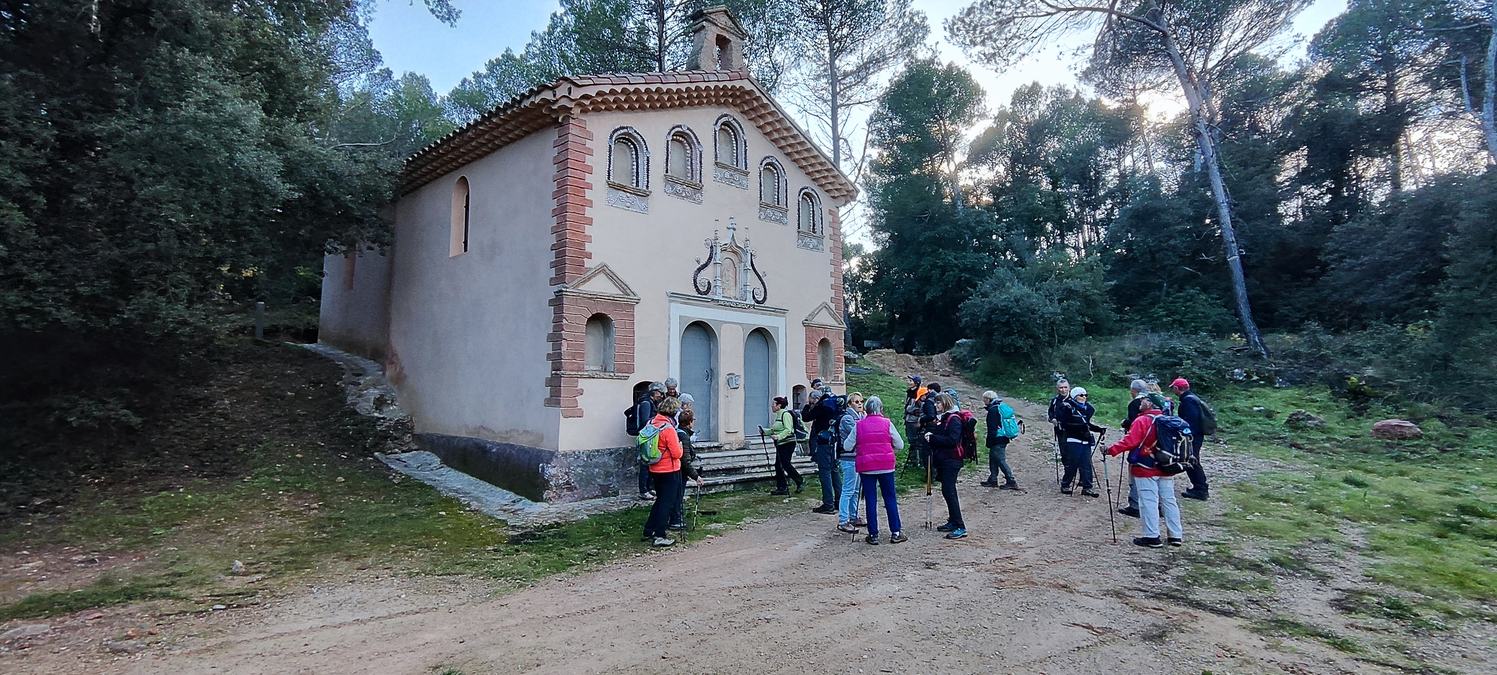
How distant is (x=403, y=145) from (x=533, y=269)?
1975 cm

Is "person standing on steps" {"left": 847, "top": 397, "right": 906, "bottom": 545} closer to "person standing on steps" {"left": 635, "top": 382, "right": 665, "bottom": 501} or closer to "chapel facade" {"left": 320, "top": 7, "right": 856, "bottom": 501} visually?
"person standing on steps" {"left": 635, "top": 382, "right": 665, "bottom": 501}

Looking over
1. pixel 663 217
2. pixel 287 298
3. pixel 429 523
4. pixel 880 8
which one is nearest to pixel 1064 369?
pixel 880 8

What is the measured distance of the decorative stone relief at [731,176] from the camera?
12.5m

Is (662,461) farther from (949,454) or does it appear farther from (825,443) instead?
(949,454)

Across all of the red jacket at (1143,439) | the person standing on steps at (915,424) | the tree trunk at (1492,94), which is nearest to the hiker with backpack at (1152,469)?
the red jacket at (1143,439)

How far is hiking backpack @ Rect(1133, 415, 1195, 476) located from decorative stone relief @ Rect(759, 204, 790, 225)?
26.8ft

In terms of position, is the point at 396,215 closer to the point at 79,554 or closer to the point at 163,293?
the point at 163,293

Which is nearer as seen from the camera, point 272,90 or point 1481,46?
point 272,90

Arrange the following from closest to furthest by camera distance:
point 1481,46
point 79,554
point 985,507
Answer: point 79,554, point 985,507, point 1481,46

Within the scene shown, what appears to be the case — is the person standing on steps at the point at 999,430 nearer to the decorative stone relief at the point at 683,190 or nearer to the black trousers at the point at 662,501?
the black trousers at the point at 662,501

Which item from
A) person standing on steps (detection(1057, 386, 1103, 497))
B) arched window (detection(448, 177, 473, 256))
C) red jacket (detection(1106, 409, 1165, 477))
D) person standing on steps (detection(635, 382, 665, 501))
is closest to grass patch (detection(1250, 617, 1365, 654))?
red jacket (detection(1106, 409, 1165, 477))

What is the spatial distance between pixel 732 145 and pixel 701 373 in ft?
14.8

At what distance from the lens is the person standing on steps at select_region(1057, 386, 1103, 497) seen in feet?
32.0

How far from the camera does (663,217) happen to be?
11.5 meters
